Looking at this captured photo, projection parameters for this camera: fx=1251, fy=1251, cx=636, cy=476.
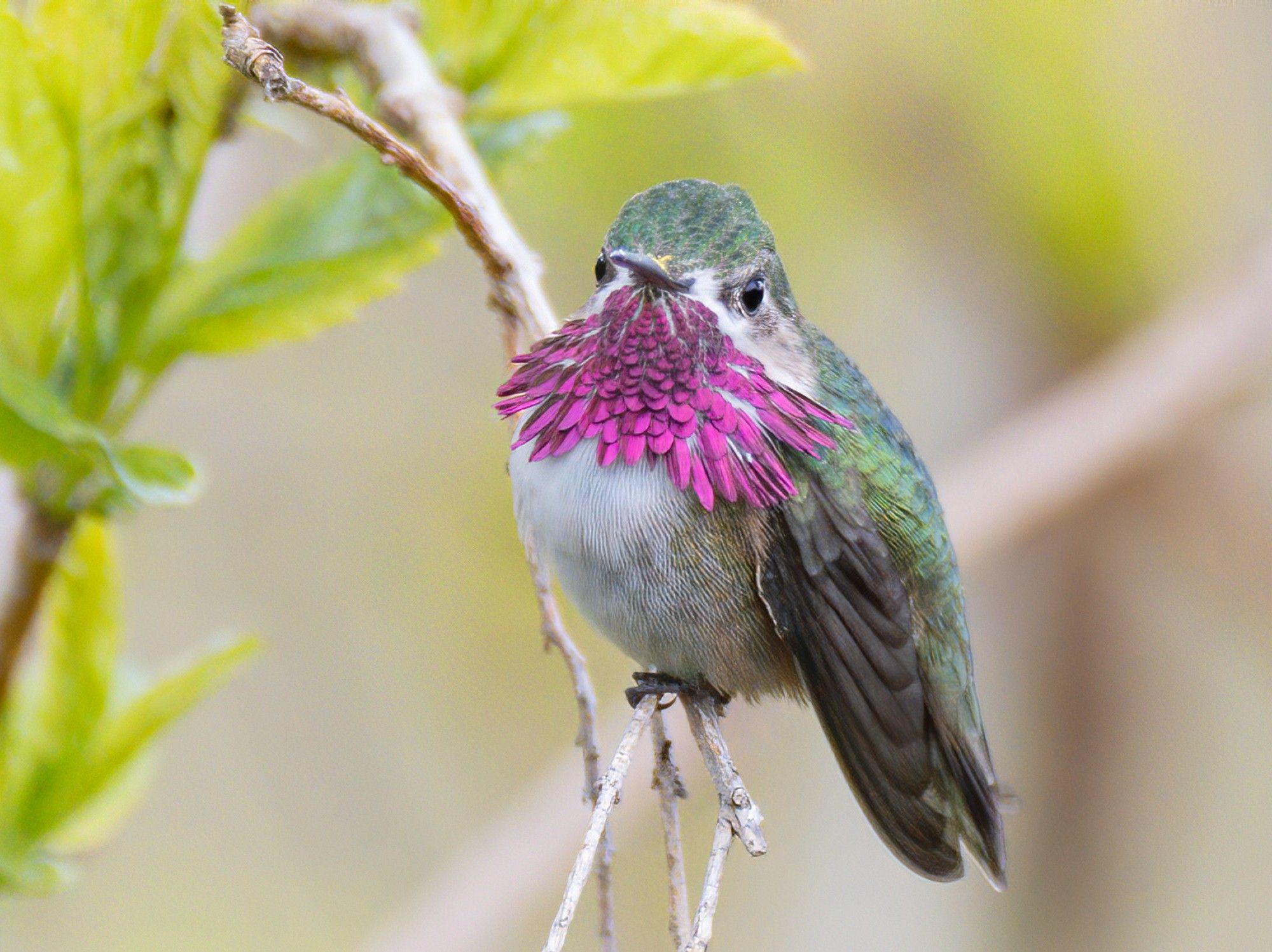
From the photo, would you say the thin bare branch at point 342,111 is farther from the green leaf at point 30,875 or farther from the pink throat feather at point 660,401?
the green leaf at point 30,875

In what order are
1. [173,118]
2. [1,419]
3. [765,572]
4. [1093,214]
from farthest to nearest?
1. [1093,214]
2. [765,572]
3. [173,118]
4. [1,419]

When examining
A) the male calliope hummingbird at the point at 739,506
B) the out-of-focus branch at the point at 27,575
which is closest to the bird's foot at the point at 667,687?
the male calliope hummingbird at the point at 739,506

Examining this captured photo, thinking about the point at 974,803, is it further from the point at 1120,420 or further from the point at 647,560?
the point at 1120,420

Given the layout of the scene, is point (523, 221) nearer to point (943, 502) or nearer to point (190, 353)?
point (943, 502)

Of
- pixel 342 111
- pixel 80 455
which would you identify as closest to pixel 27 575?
pixel 80 455

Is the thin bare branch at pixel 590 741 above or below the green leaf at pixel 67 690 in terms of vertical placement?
below

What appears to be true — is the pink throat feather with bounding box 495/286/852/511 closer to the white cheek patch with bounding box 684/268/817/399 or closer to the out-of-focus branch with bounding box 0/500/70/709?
the white cheek patch with bounding box 684/268/817/399

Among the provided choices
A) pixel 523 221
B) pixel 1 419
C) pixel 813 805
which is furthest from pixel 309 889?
pixel 1 419
